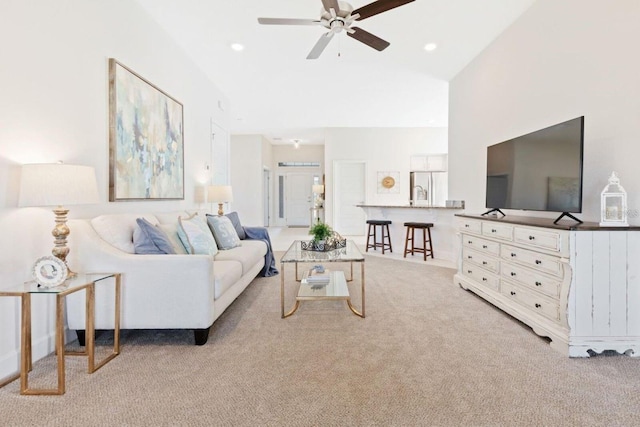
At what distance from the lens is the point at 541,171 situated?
2.72 meters

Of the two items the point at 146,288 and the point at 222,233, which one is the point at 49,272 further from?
the point at 222,233

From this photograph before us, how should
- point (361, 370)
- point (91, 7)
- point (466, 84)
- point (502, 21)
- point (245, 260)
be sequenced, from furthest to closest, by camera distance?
point (466, 84), point (502, 21), point (245, 260), point (91, 7), point (361, 370)

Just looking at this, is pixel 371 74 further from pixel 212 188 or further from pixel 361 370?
pixel 361 370

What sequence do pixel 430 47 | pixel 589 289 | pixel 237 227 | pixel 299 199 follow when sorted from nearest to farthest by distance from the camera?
pixel 589 289 → pixel 430 47 → pixel 237 227 → pixel 299 199

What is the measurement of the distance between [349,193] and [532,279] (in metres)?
6.26

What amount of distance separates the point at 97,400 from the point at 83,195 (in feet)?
3.73

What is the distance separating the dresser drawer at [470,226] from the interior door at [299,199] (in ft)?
26.2

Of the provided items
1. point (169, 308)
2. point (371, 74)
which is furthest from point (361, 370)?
point (371, 74)

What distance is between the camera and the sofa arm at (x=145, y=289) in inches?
86.2

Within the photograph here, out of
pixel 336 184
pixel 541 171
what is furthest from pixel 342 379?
pixel 336 184

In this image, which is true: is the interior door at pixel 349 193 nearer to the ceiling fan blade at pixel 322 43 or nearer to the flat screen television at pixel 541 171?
the flat screen television at pixel 541 171

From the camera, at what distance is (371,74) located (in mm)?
4898

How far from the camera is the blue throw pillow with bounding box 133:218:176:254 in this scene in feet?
7.90

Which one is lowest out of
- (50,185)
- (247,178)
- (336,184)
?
Answer: (50,185)
